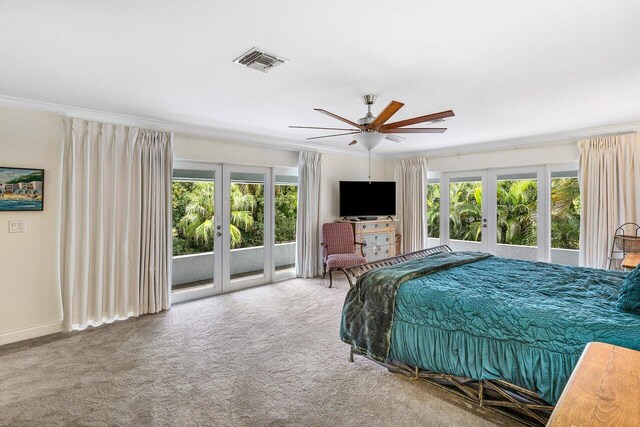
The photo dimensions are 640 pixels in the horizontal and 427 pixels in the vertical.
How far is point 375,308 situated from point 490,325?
862mm

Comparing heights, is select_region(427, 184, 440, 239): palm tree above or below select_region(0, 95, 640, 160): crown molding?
below

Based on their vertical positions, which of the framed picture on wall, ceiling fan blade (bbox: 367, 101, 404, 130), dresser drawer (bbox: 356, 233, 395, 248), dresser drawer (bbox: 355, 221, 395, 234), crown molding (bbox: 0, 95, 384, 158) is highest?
crown molding (bbox: 0, 95, 384, 158)

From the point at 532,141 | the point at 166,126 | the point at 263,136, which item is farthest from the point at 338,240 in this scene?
the point at 532,141

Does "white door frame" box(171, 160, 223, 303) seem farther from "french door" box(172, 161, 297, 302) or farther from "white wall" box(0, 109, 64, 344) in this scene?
"white wall" box(0, 109, 64, 344)

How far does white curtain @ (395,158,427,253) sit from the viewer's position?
657 centimetres

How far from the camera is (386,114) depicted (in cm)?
281

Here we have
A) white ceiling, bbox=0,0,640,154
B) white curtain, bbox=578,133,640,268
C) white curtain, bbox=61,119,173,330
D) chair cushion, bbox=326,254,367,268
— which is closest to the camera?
white ceiling, bbox=0,0,640,154

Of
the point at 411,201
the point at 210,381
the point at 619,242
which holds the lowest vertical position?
the point at 210,381

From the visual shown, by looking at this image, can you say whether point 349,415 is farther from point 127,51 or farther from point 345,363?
point 127,51

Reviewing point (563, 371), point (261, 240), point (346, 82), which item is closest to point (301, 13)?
point (346, 82)

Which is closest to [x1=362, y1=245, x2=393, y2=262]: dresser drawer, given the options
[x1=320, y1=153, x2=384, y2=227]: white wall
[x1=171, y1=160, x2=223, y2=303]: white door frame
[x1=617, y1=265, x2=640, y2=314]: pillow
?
[x1=320, y1=153, x2=384, y2=227]: white wall

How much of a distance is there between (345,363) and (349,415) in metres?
0.70

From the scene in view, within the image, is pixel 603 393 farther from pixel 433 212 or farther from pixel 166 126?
pixel 433 212

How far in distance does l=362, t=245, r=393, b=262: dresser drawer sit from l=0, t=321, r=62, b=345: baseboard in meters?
4.54
